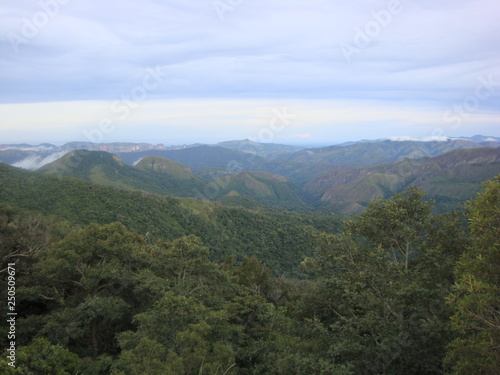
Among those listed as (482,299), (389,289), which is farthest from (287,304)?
(482,299)

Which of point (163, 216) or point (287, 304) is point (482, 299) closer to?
point (287, 304)

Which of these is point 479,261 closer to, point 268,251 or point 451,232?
point 451,232

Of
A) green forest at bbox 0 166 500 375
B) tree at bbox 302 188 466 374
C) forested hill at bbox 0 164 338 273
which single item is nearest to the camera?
green forest at bbox 0 166 500 375

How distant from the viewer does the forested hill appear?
77.1m

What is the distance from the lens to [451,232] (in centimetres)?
1348

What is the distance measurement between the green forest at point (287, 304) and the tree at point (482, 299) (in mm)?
39

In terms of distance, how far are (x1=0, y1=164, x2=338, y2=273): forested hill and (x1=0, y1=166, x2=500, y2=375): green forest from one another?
59.6m

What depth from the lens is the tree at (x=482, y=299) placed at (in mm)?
6883

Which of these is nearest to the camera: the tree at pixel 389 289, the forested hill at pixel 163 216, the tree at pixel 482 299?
the tree at pixel 482 299

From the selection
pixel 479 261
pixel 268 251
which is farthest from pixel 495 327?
pixel 268 251

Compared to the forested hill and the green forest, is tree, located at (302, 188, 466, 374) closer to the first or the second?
the green forest

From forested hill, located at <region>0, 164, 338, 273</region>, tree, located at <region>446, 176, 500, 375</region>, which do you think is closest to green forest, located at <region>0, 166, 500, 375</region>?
tree, located at <region>446, 176, 500, 375</region>

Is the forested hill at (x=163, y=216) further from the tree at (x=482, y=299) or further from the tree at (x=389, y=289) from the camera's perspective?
the tree at (x=482, y=299)

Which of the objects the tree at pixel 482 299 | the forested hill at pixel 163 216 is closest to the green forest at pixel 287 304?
the tree at pixel 482 299
